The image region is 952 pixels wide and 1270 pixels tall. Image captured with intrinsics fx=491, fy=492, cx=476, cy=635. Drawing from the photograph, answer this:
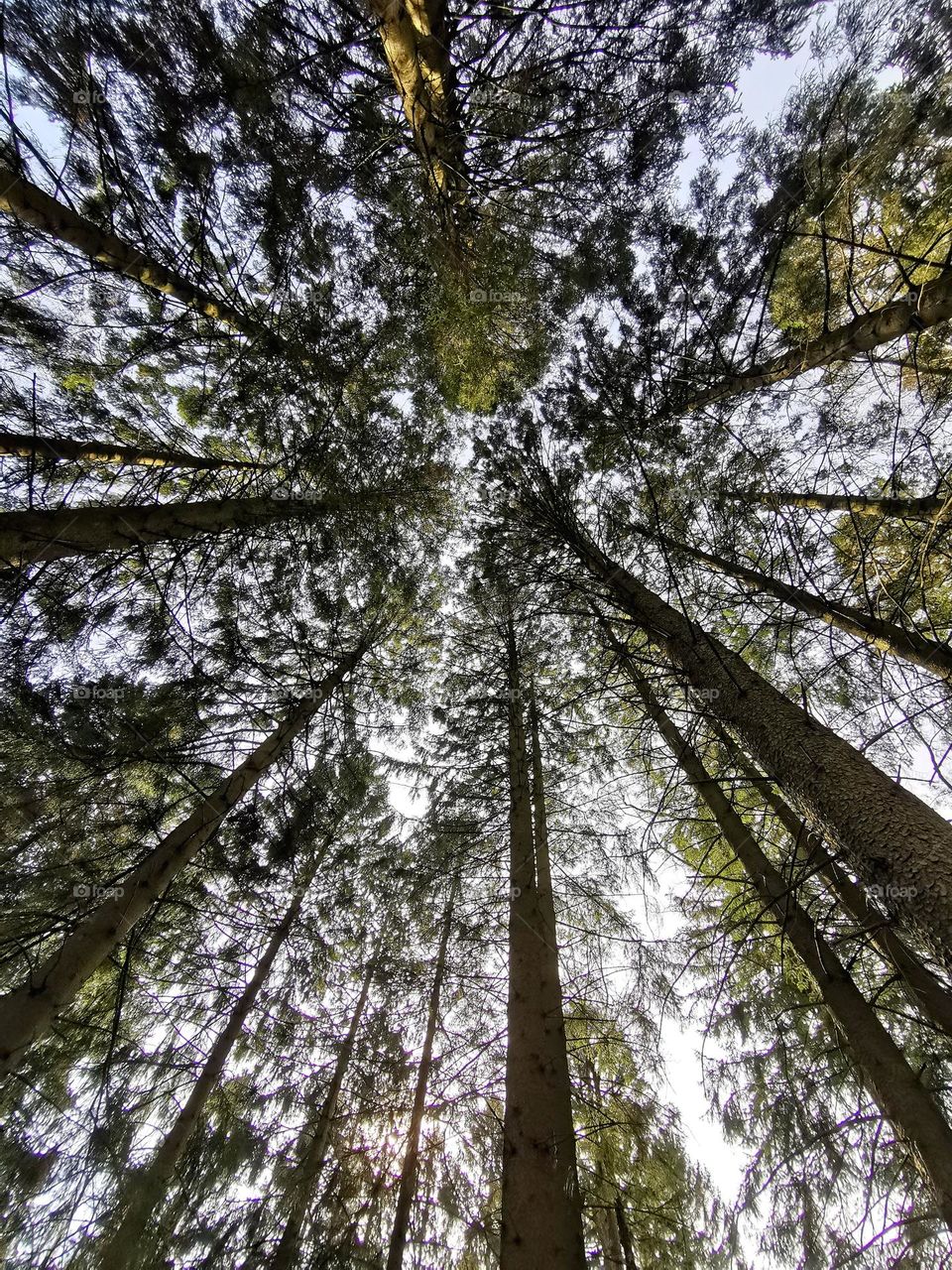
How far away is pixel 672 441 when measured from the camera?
5.54m

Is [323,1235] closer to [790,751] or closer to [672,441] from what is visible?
[790,751]

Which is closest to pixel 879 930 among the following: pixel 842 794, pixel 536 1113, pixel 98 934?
pixel 842 794

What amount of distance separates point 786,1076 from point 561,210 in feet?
28.5

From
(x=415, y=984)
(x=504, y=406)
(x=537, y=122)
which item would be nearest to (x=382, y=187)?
(x=537, y=122)

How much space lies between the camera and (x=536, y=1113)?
3.13 meters

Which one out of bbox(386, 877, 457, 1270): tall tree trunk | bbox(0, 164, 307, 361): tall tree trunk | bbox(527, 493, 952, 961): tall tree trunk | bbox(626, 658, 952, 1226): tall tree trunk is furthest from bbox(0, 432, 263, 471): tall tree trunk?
bbox(386, 877, 457, 1270): tall tree trunk

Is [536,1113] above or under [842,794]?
under

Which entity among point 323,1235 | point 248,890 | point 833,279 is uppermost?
point 833,279

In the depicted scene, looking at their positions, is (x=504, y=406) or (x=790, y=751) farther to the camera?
(x=504, y=406)

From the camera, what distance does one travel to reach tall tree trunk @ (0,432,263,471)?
436 cm

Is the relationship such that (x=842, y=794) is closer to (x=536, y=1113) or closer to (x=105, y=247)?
(x=536, y=1113)

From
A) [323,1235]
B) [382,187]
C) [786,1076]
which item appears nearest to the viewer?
[786,1076]

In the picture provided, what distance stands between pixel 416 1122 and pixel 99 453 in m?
7.75

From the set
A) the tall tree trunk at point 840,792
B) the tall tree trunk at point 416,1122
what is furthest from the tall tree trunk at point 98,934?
the tall tree trunk at point 840,792
